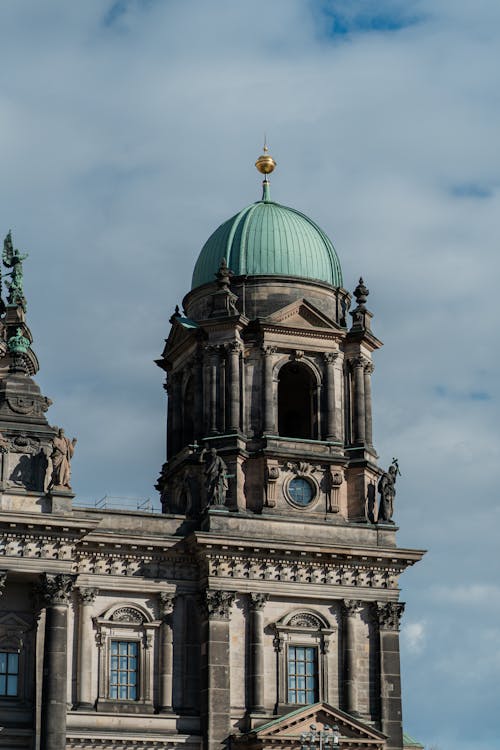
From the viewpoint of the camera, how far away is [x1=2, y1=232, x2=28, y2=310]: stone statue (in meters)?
76.6

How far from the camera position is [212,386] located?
73.7 meters

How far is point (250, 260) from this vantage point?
76.3m

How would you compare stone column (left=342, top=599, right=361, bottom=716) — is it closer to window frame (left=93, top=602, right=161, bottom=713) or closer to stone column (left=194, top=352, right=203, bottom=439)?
window frame (left=93, top=602, right=161, bottom=713)

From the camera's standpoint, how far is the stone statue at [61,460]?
67312 millimetres

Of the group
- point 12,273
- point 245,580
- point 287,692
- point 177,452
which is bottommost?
point 287,692

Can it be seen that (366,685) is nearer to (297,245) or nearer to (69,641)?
Result: (69,641)

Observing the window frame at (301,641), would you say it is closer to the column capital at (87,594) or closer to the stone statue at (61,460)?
the column capital at (87,594)

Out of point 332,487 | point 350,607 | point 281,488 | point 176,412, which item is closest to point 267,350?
point 176,412

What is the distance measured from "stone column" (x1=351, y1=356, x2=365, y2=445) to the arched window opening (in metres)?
2.00

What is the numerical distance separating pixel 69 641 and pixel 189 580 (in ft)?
19.2

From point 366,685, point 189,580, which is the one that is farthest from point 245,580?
point 366,685

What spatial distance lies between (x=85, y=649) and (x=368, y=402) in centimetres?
1758

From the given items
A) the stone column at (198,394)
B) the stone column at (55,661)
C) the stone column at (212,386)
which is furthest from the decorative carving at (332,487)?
the stone column at (55,661)

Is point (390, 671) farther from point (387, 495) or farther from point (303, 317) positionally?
point (303, 317)
